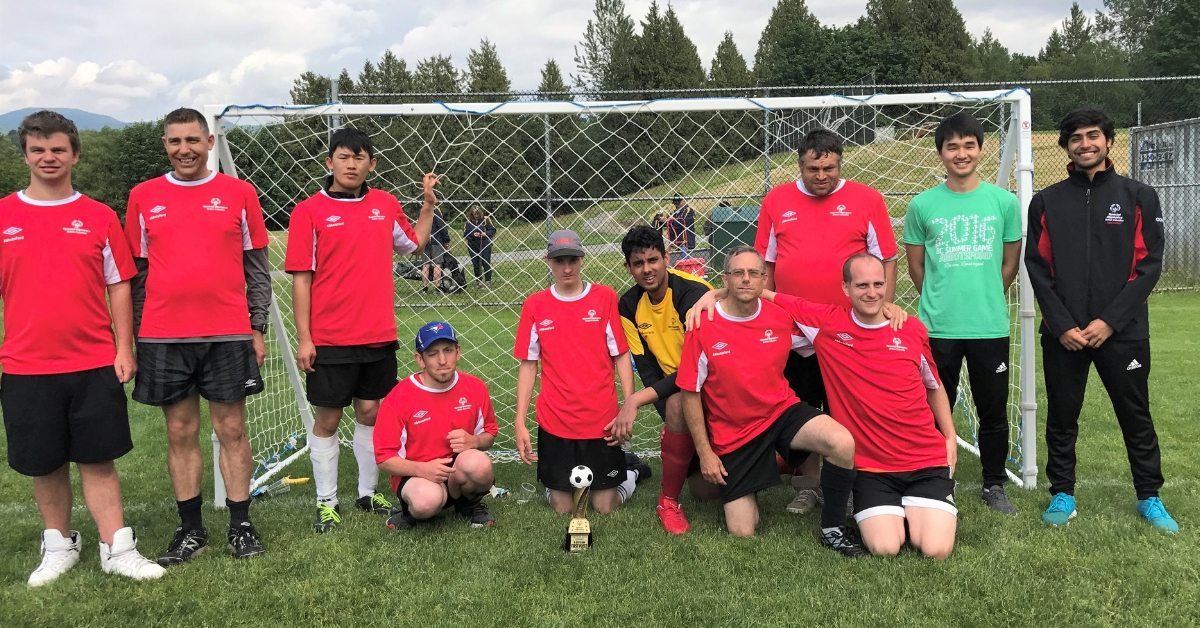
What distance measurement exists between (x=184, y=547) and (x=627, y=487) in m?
2.01

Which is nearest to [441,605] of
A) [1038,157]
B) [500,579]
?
[500,579]

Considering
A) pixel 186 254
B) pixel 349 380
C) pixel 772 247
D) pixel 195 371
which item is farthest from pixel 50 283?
pixel 772 247

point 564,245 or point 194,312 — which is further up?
point 564,245

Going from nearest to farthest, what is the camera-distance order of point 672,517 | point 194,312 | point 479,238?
point 194,312 < point 672,517 < point 479,238

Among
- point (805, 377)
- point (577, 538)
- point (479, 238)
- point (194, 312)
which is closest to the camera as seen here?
point (194, 312)

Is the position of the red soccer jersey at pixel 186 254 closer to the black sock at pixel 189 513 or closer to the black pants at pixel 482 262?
the black sock at pixel 189 513

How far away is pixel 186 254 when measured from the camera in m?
3.02

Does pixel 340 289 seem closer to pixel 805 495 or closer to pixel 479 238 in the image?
pixel 805 495

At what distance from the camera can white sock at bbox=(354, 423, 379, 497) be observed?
381 cm

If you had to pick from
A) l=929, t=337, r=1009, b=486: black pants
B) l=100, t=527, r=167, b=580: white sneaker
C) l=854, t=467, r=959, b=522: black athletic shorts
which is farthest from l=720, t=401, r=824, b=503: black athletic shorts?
l=100, t=527, r=167, b=580: white sneaker

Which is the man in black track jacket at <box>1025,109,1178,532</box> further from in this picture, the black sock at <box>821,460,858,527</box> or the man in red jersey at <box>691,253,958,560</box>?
the black sock at <box>821,460,858,527</box>

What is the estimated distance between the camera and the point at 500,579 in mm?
2887

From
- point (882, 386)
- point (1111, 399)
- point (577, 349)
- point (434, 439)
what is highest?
point (577, 349)

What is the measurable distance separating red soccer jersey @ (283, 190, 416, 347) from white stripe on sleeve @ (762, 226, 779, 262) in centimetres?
183
